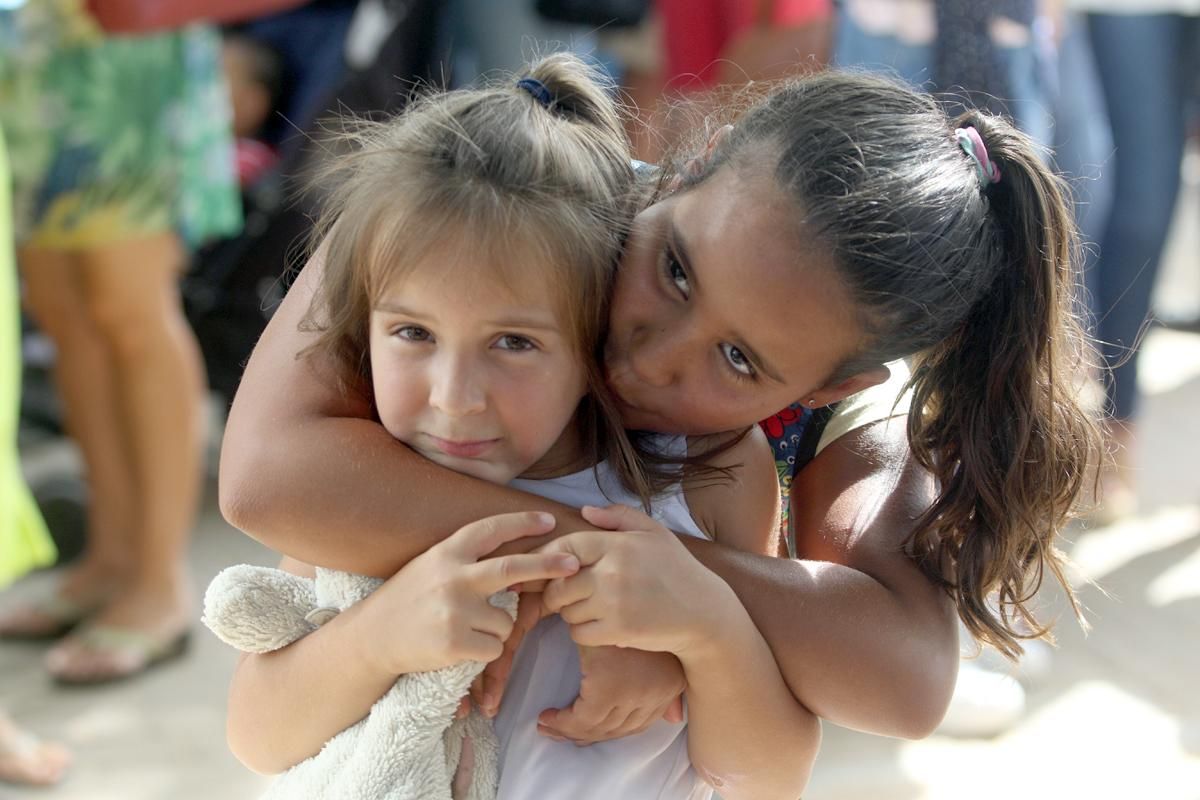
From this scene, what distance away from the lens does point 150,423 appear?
2.99 meters

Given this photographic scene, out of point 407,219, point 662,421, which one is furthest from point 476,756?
point 407,219

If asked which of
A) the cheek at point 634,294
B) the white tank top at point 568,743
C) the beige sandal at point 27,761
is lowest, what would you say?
the beige sandal at point 27,761

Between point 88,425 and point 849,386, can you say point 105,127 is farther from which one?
point 849,386

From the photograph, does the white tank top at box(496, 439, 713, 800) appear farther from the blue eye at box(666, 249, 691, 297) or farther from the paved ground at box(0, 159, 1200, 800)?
the paved ground at box(0, 159, 1200, 800)

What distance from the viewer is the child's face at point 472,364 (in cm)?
109

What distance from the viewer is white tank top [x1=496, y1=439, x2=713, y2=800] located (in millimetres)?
1148

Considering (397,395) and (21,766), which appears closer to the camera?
(397,395)

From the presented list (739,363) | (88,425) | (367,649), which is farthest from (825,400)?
(88,425)

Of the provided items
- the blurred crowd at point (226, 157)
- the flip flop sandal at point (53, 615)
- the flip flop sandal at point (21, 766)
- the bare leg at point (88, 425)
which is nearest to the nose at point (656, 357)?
the blurred crowd at point (226, 157)

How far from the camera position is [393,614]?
1.06 meters

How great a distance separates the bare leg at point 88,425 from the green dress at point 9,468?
0.66 meters

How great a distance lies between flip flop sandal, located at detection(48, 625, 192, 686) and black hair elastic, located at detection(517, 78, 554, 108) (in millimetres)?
2074

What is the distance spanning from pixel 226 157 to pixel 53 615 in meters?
1.09

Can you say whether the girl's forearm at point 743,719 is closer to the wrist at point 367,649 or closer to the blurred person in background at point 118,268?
the wrist at point 367,649
